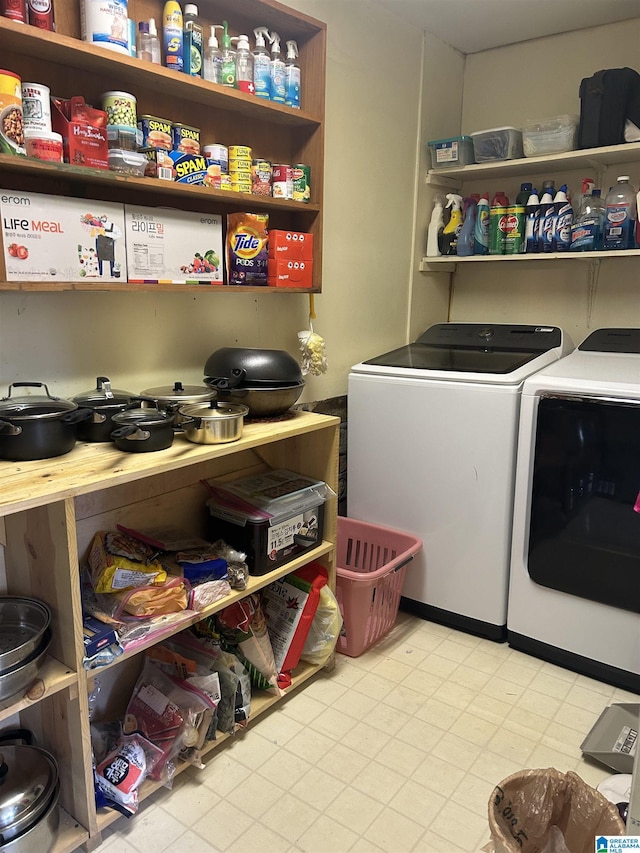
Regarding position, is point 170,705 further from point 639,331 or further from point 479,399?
point 639,331

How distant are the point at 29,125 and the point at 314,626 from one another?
5.01 feet

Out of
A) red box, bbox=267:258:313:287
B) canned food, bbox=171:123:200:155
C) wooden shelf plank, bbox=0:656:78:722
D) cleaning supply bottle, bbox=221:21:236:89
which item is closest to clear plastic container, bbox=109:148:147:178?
canned food, bbox=171:123:200:155

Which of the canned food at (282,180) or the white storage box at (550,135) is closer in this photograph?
the canned food at (282,180)

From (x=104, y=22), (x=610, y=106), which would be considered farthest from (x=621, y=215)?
(x=104, y=22)

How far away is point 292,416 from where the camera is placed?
6.03 ft

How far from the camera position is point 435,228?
8.73 feet

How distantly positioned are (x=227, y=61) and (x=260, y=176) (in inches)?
A: 11.6

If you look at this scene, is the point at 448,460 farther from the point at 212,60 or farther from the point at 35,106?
the point at 35,106

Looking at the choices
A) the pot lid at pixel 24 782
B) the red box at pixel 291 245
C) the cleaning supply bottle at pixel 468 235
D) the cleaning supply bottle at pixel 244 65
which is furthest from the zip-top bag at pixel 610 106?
the pot lid at pixel 24 782

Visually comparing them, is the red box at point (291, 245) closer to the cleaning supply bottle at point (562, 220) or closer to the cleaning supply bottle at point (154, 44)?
the cleaning supply bottle at point (154, 44)

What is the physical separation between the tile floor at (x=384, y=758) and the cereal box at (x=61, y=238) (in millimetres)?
1269

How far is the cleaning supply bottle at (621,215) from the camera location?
2.23 metres

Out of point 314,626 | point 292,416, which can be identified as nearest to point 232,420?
A: point 292,416

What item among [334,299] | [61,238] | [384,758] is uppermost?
[61,238]
